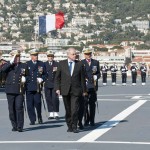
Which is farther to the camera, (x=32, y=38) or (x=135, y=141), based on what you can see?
(x=32, y=38)

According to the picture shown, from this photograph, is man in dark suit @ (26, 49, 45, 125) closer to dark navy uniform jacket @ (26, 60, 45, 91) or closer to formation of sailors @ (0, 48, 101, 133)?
dark navy uniform jacket @ (26, 60, 45, 91)

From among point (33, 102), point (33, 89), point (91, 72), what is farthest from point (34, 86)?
point (91, 72)

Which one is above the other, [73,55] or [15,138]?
[73,55]

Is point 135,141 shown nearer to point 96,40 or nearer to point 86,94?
point 86,94

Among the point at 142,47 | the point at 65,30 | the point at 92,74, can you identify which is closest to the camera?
the point at 92,74

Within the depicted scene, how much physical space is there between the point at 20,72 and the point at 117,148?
3326 millimetres

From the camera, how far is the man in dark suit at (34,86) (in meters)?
18.4

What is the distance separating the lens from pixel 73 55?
647 inches

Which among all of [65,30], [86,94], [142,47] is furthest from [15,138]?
[65,30]

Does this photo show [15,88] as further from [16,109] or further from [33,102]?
[33,102]

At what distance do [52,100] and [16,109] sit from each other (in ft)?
11.4

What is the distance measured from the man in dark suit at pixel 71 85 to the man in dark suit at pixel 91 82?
48.9 inches

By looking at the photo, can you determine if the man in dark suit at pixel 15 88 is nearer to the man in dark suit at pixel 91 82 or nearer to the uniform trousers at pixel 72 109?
the uniform trousers at pixel 72 109

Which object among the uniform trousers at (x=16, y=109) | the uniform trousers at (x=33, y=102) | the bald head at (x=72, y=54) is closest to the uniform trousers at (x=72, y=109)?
the bald head at (x=72, y=54)
